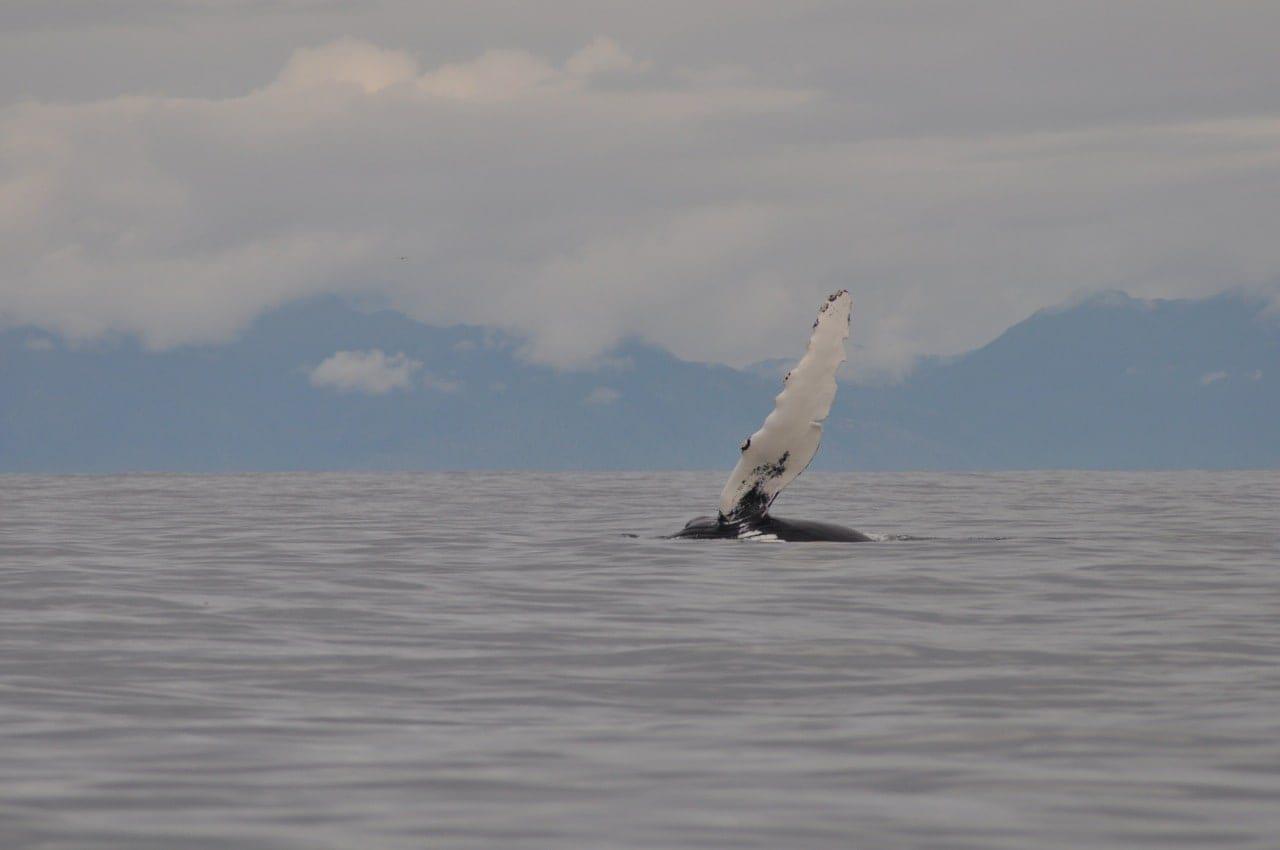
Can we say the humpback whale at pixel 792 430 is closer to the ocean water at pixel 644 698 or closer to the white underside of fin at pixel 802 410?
the white underside of fin at pixel 802 410

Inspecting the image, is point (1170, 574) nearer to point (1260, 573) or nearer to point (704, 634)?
point (1260, 573)

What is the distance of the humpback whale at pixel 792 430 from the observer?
70.0 ft

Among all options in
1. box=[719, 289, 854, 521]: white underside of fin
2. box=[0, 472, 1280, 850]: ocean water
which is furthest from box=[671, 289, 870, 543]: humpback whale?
box=[0, 472, 1280, 850]: ocean water

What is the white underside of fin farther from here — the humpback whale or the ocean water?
the ocean water

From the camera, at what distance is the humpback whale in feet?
70.0

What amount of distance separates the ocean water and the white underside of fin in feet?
3.12

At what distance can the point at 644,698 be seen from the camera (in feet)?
35.4

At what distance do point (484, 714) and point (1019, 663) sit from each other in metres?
3.69

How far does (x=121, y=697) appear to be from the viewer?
1073 centimetres

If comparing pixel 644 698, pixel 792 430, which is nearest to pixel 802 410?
pixel 792 430

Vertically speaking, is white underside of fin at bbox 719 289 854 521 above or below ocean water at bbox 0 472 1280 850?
above

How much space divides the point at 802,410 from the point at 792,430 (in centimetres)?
25

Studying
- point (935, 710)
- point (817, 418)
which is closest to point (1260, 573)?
point (817, 418)

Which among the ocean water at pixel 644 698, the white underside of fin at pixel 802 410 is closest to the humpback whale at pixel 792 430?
the white underside of fin at pixel 802 410
